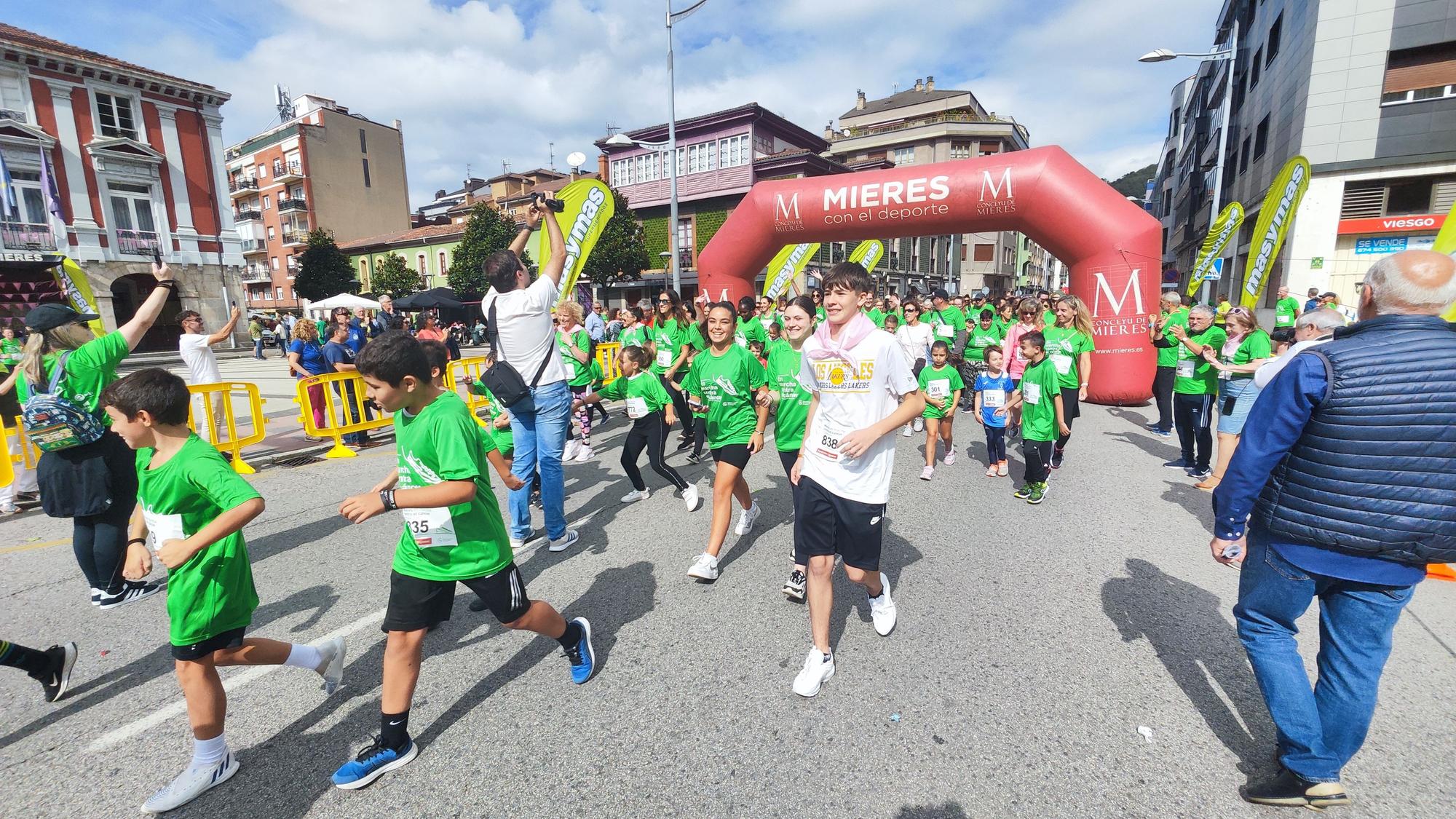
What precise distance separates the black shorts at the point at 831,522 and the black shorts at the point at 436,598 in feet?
4.24

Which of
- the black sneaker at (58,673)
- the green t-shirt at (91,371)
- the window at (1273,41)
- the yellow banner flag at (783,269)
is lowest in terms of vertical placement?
the black sneaker at (58,673)

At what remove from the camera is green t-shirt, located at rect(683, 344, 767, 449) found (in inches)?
168

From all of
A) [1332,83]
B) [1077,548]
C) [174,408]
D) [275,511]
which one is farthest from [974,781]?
[1332,83]

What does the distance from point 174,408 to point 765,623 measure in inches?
111

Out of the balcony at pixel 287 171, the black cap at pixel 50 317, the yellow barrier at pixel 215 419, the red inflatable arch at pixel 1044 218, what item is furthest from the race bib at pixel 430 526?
the balcony at pixel 287 171

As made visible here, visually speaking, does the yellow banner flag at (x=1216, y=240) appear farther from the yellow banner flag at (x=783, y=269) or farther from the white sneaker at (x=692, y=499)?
the white sneaker at (x=692, y=499)

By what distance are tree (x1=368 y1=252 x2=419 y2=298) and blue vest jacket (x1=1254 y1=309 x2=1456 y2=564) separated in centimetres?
4303

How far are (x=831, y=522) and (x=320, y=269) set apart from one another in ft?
141

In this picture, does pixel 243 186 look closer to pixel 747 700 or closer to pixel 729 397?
pixel 729 397

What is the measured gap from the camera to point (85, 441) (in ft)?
11.6

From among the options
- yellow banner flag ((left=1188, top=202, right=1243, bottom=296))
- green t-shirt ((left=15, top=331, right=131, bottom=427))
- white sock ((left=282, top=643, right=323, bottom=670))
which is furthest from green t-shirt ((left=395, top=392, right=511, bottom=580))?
yellow banner flag ((left=1188, top=202, right=1243, bottom=296))

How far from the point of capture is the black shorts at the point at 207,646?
2227 mm

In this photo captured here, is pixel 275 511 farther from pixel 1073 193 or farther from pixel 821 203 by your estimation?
pixel 1073 193

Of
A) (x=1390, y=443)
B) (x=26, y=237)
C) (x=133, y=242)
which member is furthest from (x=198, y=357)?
(x=133, y=242)
